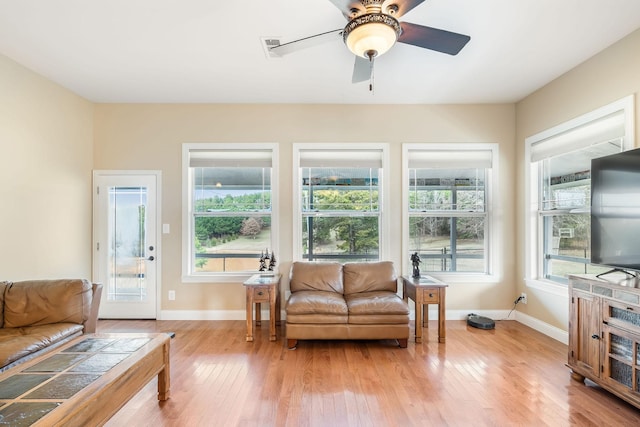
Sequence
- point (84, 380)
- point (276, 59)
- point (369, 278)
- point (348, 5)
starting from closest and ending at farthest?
point (84, 380) → point (348, 5) → point (276, 59) → point (369, 278)

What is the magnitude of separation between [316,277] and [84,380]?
7.98ft

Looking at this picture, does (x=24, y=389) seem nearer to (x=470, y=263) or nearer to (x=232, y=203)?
(x=232, y=203)

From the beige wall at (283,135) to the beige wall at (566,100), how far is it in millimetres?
136

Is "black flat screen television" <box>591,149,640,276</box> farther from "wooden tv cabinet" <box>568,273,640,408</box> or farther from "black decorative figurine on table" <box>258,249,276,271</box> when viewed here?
"black decorative figurine on table" <box>258,249,276,271</box>

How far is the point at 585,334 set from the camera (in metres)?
2.44

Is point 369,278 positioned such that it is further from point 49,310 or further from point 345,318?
point 49,310

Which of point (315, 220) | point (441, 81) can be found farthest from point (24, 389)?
point (441, 81)

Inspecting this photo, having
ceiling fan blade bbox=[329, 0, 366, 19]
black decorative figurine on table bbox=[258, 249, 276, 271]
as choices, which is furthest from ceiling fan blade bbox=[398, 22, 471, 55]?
black decorative figurine on table bbox=[258, 249, 276, 271]

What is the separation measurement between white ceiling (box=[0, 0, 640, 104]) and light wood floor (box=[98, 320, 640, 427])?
2.94 metres

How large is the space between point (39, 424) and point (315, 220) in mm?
3249

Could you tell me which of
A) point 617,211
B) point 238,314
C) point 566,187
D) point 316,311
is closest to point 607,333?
point 617,211

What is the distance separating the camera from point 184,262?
4.09 meters

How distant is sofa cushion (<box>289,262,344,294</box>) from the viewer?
3.69m

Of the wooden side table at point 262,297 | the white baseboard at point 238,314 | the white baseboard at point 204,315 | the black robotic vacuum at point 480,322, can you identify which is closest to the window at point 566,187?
the white baseboard at point 238,314
